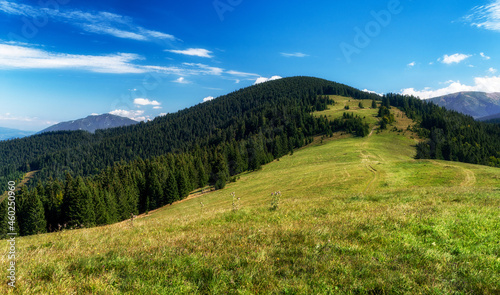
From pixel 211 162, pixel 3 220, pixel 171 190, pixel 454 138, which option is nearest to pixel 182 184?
pixel 171 190

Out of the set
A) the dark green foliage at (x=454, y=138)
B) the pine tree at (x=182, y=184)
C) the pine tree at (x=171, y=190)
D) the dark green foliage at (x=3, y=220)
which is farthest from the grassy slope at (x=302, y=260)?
the dark green foliage at (x=454, y=138)

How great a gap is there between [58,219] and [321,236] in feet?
207

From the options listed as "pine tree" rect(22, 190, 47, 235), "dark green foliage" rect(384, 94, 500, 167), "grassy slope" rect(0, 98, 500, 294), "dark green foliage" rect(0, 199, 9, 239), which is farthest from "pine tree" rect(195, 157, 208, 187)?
"dark green foliage" rect(384, 94, 500, 167)

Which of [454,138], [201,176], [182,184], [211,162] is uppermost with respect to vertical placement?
[211,162]

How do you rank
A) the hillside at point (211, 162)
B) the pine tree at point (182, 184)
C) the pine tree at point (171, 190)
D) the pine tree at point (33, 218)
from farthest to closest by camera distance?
the pine tree at point (182, 184) → the pine tree at point (171, 190) → the hillside at point (211, 162) → the pine tree at point (33, 218)

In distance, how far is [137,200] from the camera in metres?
62.5

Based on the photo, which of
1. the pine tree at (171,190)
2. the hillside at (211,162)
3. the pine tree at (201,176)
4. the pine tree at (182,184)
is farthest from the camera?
the pine tree at (201,176)

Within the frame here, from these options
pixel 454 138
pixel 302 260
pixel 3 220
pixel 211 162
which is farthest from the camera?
pixel 454 138

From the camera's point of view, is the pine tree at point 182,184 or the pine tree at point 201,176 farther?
the pine tree at point 201,176

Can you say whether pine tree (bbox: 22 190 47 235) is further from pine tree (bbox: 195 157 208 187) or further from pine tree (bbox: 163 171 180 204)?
pine tree (bbox: 195 157 208 187)

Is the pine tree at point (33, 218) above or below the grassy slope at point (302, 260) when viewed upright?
below

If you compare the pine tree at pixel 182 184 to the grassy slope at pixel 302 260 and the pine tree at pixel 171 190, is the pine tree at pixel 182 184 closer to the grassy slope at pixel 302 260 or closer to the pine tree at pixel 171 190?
the pine tree at pixel 171 190

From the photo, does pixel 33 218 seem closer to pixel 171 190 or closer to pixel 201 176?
pixel 171 190

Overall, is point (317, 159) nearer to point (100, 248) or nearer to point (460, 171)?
point (460, 171)
